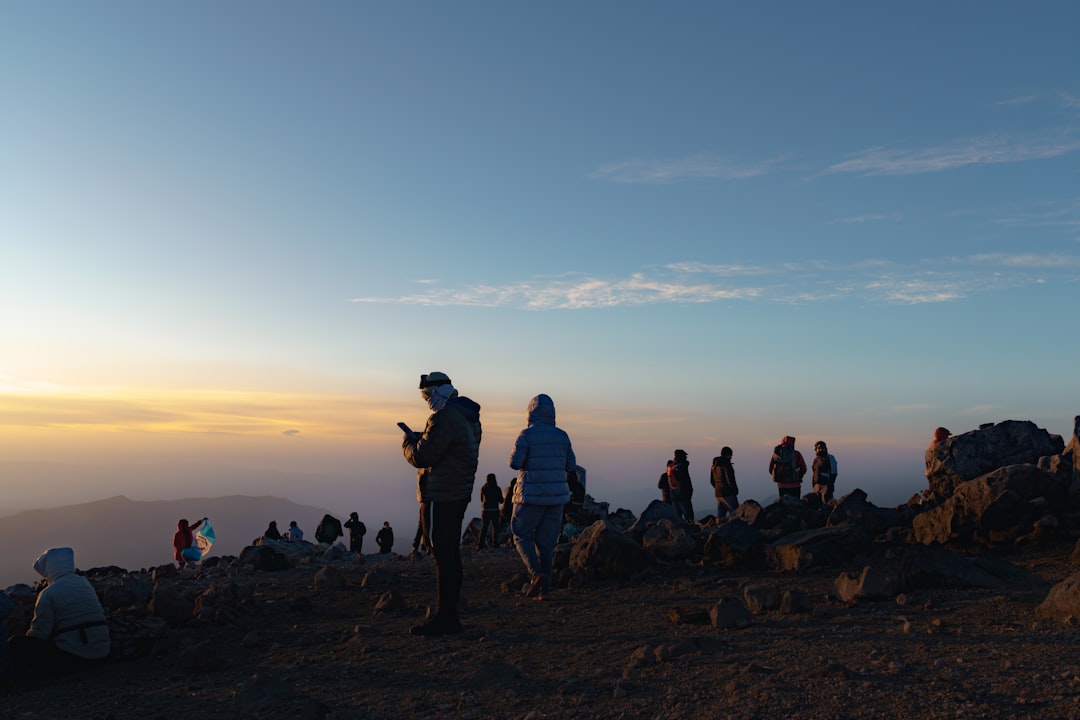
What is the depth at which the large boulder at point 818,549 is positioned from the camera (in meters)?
10.5

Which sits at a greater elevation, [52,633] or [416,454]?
[416,454]

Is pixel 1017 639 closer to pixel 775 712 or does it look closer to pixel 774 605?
pixel 774 605

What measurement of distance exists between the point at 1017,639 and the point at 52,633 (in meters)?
8.19

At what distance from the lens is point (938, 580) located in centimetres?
855

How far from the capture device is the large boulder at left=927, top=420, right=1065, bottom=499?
1578 centimetres

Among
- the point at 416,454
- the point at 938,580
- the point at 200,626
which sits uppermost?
the point at 416,454

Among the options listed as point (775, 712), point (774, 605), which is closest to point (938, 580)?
point (774, 605)

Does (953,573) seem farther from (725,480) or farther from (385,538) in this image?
(385,538)

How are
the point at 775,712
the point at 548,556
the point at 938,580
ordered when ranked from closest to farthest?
the point at 775,712
the point at 938,580
the point at 548,556

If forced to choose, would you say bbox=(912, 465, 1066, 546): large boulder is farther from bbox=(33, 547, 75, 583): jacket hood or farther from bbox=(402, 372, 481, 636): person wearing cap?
bbox=(33, 547, 75, 583): jacket hood

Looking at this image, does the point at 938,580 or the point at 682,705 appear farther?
the point at 938,580

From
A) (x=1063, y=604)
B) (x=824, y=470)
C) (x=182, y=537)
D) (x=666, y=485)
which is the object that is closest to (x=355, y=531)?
(x=182, y=537)

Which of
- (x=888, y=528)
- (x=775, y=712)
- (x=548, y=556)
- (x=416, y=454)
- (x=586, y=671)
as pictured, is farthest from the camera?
(x=888, y=528)

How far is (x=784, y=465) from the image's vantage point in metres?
18.1
